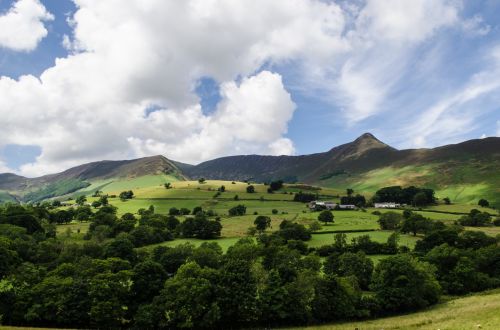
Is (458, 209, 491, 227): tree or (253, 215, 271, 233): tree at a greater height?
(253, 215, 271, 233): tree

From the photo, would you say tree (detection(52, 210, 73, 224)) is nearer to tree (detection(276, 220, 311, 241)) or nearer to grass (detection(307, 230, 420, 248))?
tree (detection(276, 220, 311, 241))

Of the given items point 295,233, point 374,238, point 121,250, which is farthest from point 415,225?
point 121,250

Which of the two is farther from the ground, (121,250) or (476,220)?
(121,250)

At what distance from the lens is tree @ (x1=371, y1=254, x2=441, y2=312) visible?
75438 mm

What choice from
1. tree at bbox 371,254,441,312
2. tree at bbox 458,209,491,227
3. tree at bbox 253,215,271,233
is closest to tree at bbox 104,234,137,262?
tree at bbox 253,215,271,233

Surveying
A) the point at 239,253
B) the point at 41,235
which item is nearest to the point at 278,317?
the point at 239,253

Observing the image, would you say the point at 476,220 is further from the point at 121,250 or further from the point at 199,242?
the point at 121,250

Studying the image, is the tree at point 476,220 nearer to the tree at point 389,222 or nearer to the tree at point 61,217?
the tree at point 389,222

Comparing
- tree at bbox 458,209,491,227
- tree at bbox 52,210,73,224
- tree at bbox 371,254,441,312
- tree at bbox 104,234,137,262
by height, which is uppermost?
tree at bbox 52,210,73,224

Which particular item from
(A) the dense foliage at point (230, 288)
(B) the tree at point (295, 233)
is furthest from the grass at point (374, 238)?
(A) the dense foliage at point (230, 288)

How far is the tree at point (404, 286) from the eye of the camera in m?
75.4

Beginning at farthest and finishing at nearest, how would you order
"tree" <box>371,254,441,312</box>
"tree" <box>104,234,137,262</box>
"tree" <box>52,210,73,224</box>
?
"tree" <box>52,210,73,224</box> < "tree" <box>104,234,137,262</box> < "tree" <box>371,254,441,312</box>

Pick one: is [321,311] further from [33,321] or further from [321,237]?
[321,237]

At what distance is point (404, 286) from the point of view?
252 feet
